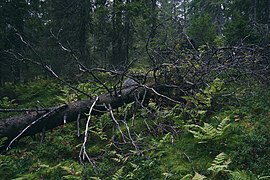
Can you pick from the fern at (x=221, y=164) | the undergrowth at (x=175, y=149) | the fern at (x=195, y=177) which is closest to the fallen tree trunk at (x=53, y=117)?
the undergrowth at (x=175, y=149)

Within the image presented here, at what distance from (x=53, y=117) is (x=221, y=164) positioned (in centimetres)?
411

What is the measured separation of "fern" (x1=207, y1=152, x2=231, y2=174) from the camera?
4.72 metres

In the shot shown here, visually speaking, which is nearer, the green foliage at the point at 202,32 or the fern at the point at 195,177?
the fern at the point at 195,177

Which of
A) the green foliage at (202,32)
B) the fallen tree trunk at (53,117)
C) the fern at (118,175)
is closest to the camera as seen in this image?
the fern at (118,175)

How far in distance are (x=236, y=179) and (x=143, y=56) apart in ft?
41.5

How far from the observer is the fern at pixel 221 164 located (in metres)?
4.72

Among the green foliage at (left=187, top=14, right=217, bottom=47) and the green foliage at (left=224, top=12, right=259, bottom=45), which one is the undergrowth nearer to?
the green foliage at (left=224, top=12, right=259, bottom=45)

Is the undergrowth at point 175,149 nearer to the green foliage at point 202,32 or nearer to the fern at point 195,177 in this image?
the fern at point 195,177

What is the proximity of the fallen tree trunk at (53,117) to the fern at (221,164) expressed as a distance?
306 cm

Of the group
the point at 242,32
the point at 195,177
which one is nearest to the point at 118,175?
the point at 195,177

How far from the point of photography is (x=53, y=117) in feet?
23.1

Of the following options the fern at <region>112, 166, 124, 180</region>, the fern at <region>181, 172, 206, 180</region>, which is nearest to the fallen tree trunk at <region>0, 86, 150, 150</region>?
the fern at <region>112, 166, 124, 180</region>

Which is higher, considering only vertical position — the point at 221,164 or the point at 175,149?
the point at 221,164

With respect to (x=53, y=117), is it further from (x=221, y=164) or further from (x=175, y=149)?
(x=221, y=164)
